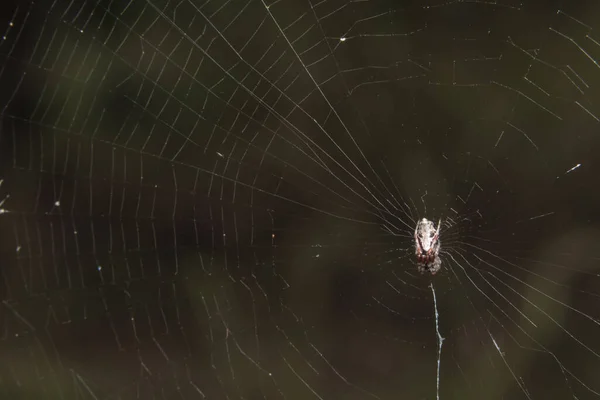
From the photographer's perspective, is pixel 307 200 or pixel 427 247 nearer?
pixel 427 247

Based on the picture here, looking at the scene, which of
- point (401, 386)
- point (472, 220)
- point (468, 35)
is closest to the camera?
point (472, 220)

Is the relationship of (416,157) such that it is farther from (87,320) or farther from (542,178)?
(87,320)

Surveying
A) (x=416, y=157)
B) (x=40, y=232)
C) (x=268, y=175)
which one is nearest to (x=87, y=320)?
(x=40, y=232)

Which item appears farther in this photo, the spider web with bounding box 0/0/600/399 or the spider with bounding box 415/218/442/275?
the spider web with bounding box 0/0/600/399

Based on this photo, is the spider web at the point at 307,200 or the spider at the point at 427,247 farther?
the spider web at the point at 307,200
